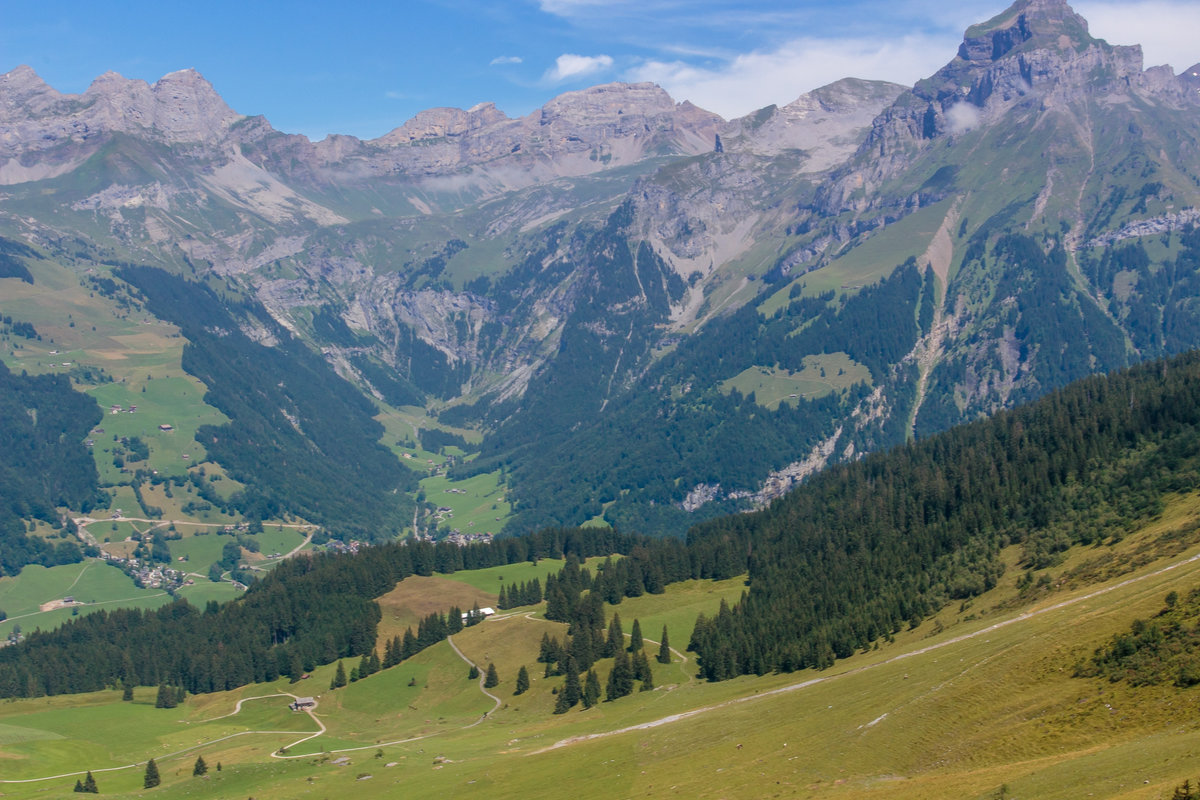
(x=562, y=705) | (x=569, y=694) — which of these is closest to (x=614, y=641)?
(x=569, y=694)

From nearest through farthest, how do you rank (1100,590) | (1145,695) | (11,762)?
(1145,695)
(1100,590)
(11,762)

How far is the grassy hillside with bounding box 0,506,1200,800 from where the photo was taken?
72312 mm

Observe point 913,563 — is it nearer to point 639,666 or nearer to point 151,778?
point 639,666

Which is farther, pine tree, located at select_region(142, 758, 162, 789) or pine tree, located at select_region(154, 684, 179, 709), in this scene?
pine tree, located at select_region(154, 684, 179, 709)

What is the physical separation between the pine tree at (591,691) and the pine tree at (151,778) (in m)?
56.3

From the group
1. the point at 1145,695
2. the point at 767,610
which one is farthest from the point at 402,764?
the point at 1145,695

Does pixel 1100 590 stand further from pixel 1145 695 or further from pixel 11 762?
pixel 11 762

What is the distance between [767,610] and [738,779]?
3549 inches

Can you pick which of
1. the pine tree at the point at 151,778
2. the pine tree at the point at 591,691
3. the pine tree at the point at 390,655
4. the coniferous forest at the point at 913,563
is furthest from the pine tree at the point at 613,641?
the pine tree at the point at 151,778

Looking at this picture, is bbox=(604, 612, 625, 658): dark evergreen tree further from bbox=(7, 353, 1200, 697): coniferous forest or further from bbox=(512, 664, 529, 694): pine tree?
bbox=(512, 664, 529, 694): pine tree

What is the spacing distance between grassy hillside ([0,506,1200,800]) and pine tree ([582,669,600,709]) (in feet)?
14.4

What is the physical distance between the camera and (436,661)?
178 meters

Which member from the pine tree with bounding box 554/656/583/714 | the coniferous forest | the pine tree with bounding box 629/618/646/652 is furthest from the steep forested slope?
the pine tree with bounding box 554/656/583/714

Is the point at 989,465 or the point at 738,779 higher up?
the point at 989,465
